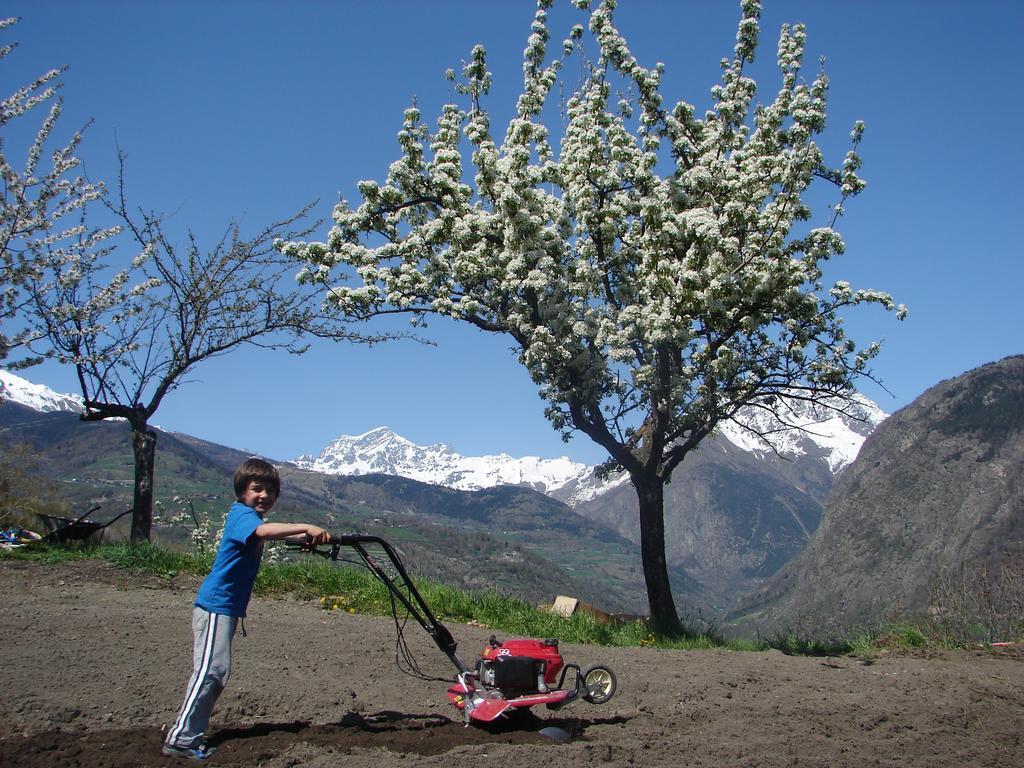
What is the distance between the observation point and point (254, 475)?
6.23 meters

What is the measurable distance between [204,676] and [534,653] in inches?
109

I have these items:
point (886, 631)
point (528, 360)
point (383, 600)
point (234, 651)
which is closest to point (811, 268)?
point (528, 360)

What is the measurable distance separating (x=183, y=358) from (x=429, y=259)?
5217 millimetres

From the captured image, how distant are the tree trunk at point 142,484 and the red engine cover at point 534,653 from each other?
9.44m

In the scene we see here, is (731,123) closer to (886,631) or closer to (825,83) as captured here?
(825,83)

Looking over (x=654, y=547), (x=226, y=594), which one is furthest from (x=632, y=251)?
(x=226, y=594)

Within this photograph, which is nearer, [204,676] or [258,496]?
[204,676]

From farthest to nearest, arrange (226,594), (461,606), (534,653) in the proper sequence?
(461,606) < (534,653) < (226,594)

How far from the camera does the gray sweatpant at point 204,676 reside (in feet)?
18.3

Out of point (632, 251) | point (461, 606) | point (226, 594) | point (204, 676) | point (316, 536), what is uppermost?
point (632, 251)

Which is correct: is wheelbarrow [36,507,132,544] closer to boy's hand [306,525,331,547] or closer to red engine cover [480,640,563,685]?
red engine cover [480,640,563,685]

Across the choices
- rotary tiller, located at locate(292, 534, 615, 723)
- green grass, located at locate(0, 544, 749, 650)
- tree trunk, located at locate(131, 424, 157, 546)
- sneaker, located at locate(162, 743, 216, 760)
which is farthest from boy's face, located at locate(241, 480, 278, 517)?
tree trunk, located at locate(131, 424, 157, 546)

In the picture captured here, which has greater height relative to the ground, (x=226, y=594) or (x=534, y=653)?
(x=226, y=594)

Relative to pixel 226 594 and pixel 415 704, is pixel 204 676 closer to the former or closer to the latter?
pixel 226 594
